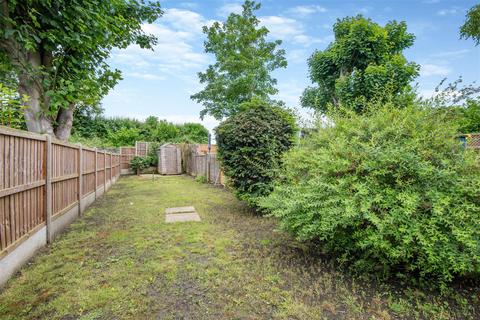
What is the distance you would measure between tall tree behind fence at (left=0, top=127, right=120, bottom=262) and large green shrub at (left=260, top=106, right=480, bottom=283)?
275 cm

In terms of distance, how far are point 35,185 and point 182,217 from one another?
239 centimetres

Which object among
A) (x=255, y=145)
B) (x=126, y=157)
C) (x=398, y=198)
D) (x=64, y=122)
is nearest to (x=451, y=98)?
(x=398, y=198)

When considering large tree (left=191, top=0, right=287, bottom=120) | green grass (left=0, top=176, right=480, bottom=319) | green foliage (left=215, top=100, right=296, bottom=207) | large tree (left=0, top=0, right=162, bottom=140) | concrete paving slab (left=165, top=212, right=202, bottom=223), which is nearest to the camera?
green grass (left=0, top=176, right=480, bottom=319)

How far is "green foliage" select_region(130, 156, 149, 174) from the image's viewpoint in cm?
1586

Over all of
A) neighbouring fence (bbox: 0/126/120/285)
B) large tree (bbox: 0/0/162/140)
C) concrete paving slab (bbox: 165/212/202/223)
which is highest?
large tree (bbox: 0/0/162/140)

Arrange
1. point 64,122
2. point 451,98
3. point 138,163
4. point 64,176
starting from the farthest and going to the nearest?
point 138,163, point 64,122, point 64,176, point 451,98

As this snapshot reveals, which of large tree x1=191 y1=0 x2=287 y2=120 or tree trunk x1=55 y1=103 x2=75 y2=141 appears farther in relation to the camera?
large tree x1=191 y1=0 x2=287 y2=120

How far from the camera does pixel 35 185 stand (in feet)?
9.87

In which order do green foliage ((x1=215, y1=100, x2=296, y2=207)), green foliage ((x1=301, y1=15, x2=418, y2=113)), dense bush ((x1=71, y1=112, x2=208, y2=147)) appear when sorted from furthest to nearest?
dense bush ((x1=71, y1=112, x2=208, y2=147)), green foliage ((x1=301, y1=15, x2=418, y2=113)), green foliage ((x1=215, y1=100, x2=296, y2=207))

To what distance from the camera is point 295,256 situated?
2.86 metres

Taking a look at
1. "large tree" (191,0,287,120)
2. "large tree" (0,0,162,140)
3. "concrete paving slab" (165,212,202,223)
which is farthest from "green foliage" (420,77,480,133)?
"large tree" (191,0,287,120)

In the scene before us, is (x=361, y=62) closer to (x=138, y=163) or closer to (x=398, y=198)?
(x=398, y=198)

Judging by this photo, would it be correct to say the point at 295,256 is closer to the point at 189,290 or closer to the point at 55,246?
the point at 189,290

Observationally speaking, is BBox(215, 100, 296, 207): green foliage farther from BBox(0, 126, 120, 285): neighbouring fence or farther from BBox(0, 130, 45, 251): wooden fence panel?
BBox(0, 130, 45, 251): wooden fence panel
